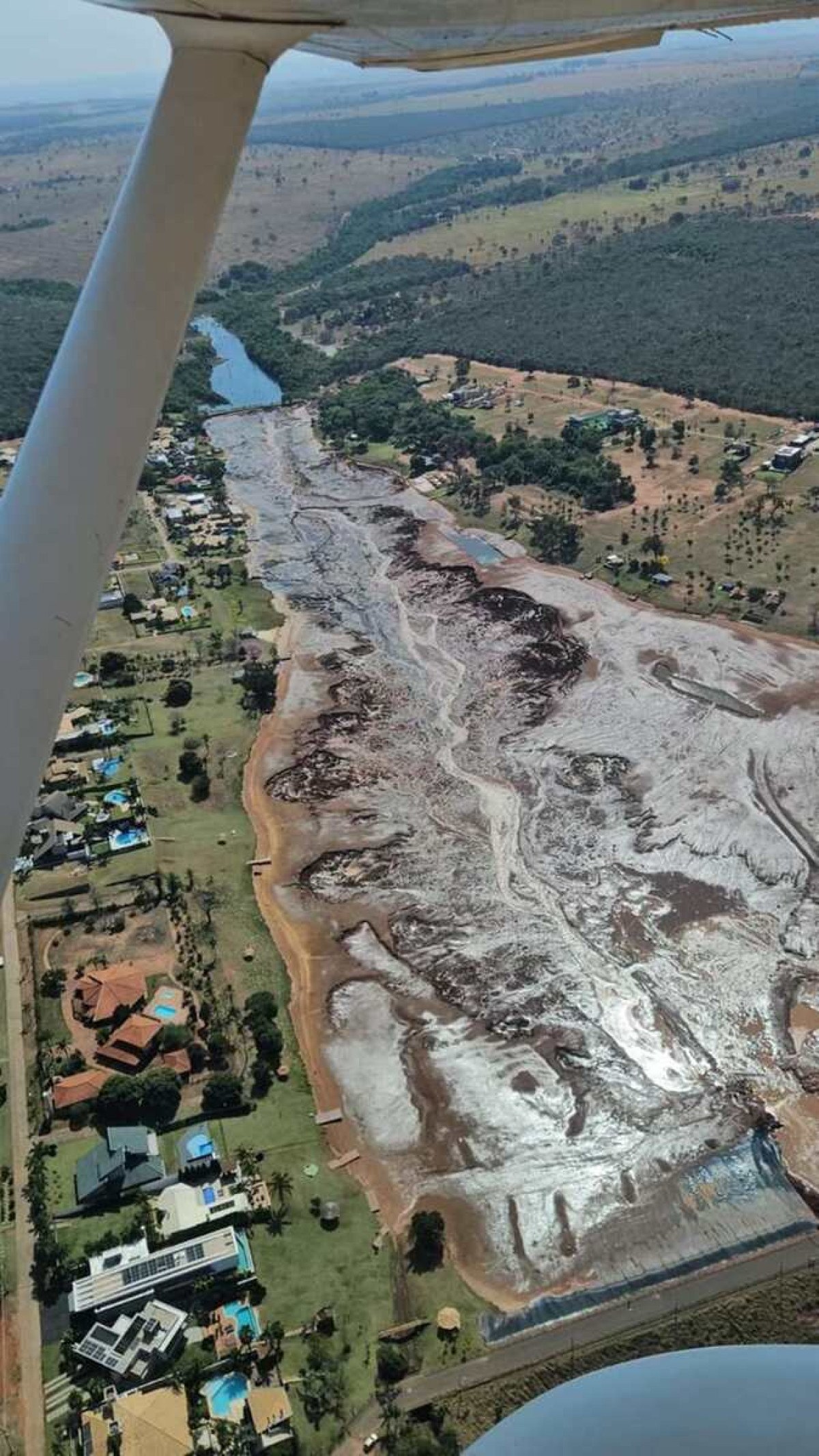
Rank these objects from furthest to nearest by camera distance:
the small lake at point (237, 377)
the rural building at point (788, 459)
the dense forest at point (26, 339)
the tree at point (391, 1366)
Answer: the small lake at point (237, 377), the dense forest at point (26, 339), the rural building at point (788, 459), the tree at point (391, 1366)

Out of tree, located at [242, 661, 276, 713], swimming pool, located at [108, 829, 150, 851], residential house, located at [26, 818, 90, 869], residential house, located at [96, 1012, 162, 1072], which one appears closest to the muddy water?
tree, located at [242, 661, 276, 713]

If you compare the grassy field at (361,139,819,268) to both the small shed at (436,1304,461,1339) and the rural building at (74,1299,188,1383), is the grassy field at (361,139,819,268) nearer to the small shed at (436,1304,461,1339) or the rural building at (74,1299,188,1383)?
the small shed at (436,1304,461,1339)

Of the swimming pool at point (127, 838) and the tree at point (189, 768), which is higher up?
the tree at point (189, 768)

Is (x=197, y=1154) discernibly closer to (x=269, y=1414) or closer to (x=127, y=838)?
(x=269, y=1414)

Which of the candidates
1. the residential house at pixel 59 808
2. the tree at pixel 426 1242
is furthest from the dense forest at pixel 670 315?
the tree at pixel 426 1242

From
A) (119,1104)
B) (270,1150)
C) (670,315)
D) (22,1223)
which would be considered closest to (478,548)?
(119,1104)

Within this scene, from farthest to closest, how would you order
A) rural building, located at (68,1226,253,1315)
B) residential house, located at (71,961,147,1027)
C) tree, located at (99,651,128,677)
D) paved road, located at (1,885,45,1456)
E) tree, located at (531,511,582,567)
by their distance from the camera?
tree, located at (531,511,582,567) < tree, located at (99,651,128,677) < residential house, located at (71,961,147,1027) < rural building, located at (68,1226,253,1315) < paved road, located at (1,885,45,1456)

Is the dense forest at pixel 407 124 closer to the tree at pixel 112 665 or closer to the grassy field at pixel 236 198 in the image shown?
the grassy field at pixel 236 198
